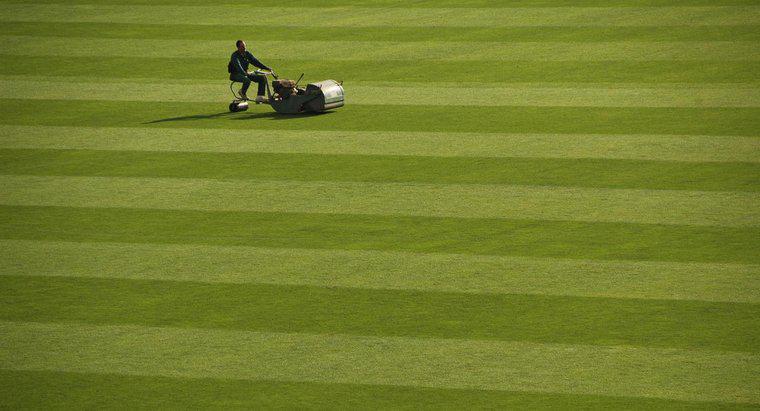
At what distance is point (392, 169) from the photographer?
679 inches

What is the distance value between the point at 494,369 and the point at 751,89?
11.8 metres

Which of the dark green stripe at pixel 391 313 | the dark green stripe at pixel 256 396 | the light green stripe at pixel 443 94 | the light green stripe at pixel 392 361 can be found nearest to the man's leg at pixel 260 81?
the light green stripe at pixel 443 94

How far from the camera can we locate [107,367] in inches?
455

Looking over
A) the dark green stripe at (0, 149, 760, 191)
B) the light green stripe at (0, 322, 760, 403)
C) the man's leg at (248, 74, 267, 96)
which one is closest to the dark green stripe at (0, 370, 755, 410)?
the light green stripe at (0, 322, 760, 403)

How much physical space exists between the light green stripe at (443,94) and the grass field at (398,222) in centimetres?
7

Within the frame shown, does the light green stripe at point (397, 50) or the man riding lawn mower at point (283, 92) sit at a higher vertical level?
the light green stripe at point (397, 50)

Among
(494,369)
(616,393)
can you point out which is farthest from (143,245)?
(616,393)

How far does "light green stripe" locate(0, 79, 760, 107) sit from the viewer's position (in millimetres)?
20297

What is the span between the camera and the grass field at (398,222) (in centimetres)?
1124

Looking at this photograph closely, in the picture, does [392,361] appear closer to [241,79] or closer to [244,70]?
[241,79]

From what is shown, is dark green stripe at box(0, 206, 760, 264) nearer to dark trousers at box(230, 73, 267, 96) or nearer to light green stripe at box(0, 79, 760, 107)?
dark trousers at box(230, 73, 267, 96)

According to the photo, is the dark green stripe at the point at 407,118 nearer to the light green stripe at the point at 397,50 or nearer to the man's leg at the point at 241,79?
the man's leg at the point at 241,79

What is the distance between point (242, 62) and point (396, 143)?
14.9 ft

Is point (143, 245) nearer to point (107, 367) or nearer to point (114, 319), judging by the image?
point (114, 319)
